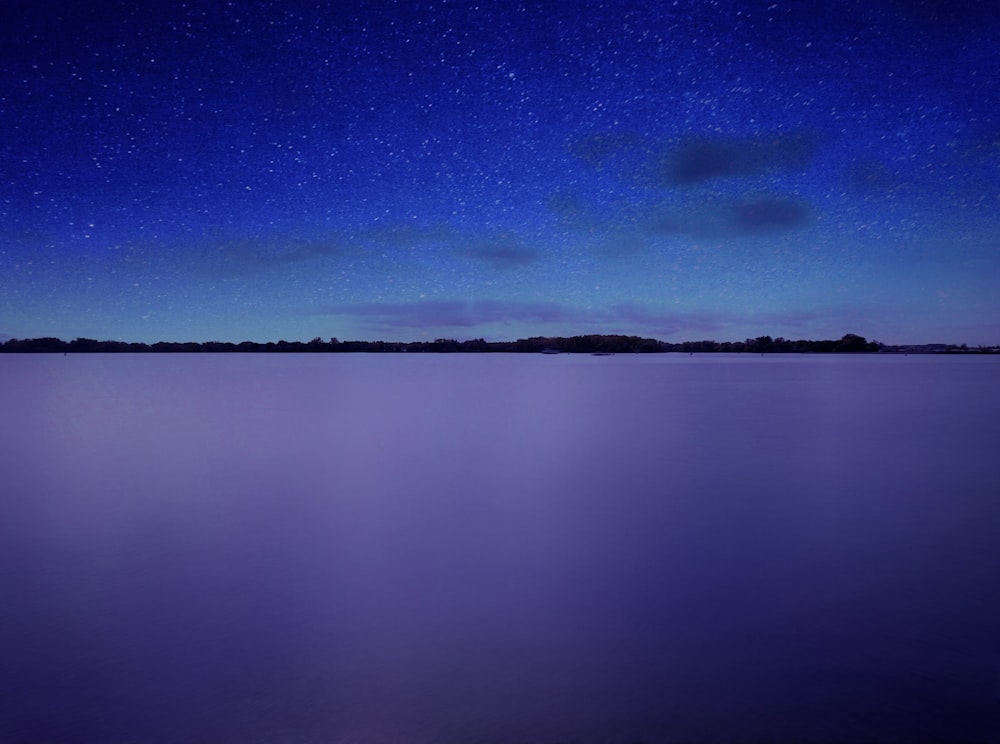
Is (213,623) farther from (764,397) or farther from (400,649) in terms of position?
(764,397)

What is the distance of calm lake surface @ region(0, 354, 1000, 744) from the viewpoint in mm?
3311

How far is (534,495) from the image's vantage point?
8.73m

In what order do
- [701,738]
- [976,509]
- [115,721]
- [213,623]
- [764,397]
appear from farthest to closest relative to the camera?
[764,397]
[976,509]
[213,623]
[115,721]
[701,738]

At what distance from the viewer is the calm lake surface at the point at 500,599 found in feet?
10.9

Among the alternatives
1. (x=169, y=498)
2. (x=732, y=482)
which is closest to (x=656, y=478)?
(x=732, y=482)

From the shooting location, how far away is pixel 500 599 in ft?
16.1

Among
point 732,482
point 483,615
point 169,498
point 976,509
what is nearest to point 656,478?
point 732,482

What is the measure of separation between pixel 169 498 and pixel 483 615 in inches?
234

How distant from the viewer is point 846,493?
27.9 ft

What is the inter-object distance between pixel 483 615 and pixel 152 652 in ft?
7.57

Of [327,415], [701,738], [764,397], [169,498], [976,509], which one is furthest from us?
[764,397]

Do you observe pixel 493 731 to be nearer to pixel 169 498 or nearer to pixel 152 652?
pixel 152 652

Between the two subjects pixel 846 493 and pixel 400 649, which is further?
pixel 846 493

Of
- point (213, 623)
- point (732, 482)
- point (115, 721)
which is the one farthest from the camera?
point (732, 482)
